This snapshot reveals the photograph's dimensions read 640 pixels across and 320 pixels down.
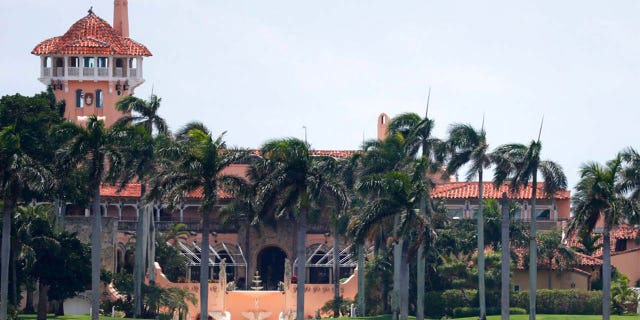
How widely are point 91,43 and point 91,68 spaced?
1.91 metres

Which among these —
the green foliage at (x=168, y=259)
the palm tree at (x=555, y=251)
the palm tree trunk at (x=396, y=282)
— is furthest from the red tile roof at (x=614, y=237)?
the green foliage at (x=168, y=259)

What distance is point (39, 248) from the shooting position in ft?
347

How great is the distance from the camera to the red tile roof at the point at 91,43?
141m

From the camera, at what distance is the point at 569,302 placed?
114 meters

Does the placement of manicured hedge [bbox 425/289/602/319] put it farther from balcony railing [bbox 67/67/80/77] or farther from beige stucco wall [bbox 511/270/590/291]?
balcony railing [bbox 67/67/80/77]

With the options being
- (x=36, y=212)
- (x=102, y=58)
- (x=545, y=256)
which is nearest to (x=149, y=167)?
(x=36, y=212)

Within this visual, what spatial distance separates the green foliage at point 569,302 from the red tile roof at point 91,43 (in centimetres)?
3875

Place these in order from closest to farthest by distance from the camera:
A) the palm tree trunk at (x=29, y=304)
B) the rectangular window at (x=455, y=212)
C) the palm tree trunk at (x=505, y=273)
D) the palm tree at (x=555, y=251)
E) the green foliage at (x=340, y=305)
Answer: the palm tree trunk at (x=505, y=273) < the palm tree trunk at (x=29, y=304) < the green foliage at (x=340, y=305) < the palm tree at (x=555, y=251) < the rectangular window at (x=455, y=212)

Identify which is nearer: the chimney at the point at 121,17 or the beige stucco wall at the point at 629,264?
the beige stucco wall at the point at 629,264

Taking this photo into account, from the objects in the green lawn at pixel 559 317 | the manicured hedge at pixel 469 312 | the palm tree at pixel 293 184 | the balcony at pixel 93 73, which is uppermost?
the balcony at pixel 93 73

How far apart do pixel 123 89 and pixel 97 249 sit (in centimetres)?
4425

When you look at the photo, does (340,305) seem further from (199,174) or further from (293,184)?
(199,174)

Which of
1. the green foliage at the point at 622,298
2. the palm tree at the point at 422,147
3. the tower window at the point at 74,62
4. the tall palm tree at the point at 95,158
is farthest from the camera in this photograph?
the tower window at the point at 74,62

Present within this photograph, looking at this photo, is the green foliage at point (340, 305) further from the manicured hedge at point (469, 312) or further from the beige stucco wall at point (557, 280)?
the beige stucco wall at point (557, 280)
